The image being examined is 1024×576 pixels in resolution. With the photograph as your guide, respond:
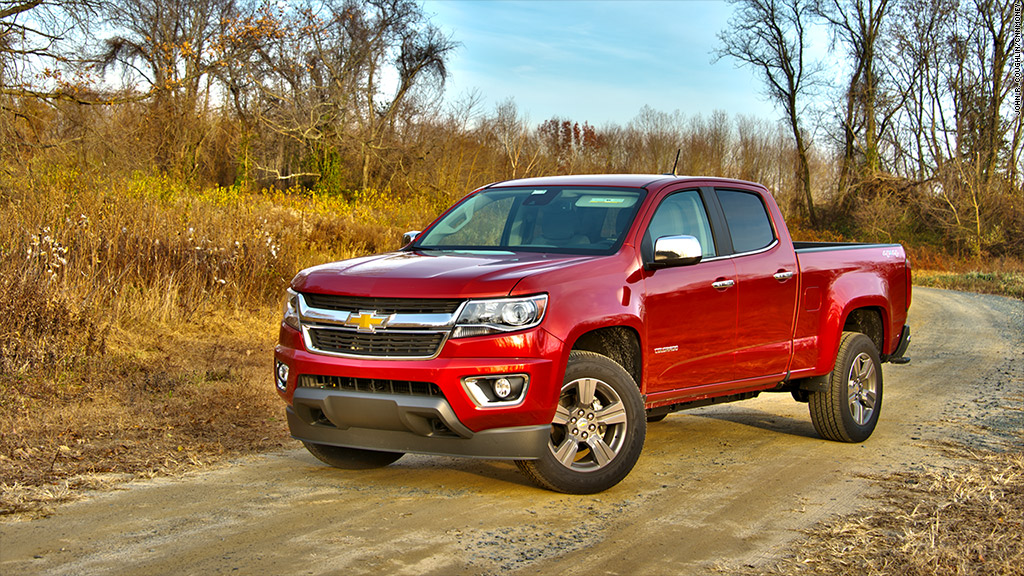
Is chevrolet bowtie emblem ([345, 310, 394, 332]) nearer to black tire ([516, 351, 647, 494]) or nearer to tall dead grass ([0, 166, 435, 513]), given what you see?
black tire ([516, 351, 647, 494])

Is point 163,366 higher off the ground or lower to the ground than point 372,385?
lower

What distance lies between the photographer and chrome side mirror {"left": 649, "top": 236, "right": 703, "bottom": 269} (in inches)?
235

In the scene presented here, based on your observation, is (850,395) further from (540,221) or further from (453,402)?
(453,402)

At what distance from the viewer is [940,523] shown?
16.8ft

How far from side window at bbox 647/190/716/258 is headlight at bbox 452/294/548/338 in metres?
1.48

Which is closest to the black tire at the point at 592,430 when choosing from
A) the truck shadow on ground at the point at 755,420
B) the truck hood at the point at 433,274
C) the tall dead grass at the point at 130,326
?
the truck hood at the point at 433,274

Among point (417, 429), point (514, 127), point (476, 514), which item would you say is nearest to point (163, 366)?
point (417, 429)

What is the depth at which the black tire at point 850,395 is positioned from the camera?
296 inches

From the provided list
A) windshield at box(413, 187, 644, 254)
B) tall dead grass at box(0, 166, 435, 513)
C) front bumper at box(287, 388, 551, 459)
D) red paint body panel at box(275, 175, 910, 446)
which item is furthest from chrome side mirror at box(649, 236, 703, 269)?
tall dead grass at box(0, 166, 435, 513)

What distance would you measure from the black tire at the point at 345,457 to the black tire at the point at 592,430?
4.14 feet

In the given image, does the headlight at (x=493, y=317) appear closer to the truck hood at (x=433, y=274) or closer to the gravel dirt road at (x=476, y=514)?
the truck hood at (x=433, y=274)

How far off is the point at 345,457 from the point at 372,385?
1174mm

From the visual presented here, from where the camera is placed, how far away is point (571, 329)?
5.39 m

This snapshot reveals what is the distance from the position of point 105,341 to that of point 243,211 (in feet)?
19.2
